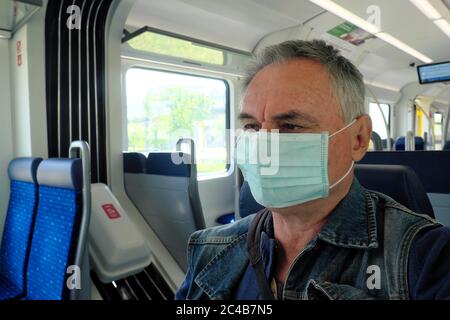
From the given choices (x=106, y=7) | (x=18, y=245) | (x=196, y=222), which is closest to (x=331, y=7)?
(x=106, y=7)

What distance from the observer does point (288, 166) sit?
1.05 meters

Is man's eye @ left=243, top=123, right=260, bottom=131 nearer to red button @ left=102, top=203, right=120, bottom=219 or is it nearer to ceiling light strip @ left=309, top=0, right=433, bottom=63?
red button @ left=102, top=203, right=120, bottom=219

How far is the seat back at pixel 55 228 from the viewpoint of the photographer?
172 cm

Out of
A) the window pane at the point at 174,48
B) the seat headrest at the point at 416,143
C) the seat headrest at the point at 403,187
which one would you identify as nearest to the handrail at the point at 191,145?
the window pane at the point at 174,48

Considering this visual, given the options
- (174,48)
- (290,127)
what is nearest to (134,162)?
(174,48)

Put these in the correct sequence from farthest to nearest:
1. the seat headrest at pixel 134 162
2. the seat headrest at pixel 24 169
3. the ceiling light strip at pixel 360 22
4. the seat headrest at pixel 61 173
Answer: the ceiling light strip at pixel 360 22, the seat headrest at pixel 134 162, the seat headrest at pixel 24 169, the seat headrest at pixel 61 173

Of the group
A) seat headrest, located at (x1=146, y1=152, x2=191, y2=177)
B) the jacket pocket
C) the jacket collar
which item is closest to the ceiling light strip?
seat headrest, located at (x1=146, y1=152, x2=191, y2=177)

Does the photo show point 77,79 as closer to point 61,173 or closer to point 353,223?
point 61,173

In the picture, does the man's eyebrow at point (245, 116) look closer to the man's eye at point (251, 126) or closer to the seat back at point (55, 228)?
the man's eye at point (251, 126)

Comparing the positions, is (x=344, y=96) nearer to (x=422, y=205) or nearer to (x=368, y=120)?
(x=368, y=120)

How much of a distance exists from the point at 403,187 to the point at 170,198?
1.65 meters

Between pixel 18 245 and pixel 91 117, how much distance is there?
3.42ft

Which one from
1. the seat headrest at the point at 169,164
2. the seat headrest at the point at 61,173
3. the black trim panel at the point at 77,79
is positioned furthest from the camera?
the black trim panel at the point at 77,79

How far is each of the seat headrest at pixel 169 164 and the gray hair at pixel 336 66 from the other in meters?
1.33
